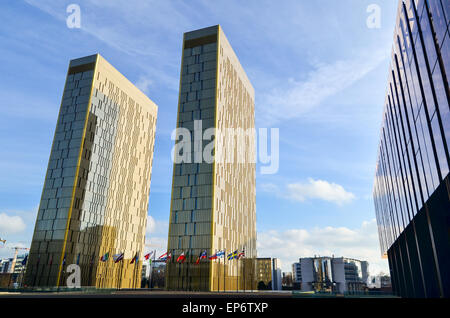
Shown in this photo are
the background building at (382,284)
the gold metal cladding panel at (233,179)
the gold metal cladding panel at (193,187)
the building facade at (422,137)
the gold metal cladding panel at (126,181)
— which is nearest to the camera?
the building facade at (422,137)

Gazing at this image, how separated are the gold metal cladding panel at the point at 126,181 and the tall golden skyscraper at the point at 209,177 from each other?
3058 cm

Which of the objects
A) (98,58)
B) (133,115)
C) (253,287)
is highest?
(98,58)

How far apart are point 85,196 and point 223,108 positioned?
145 ft

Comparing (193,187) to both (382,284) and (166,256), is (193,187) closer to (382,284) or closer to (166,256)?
(166,256)

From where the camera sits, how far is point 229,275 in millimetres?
73938

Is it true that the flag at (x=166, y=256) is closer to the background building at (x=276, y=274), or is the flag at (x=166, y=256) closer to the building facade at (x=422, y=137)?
Answer: the building facade at (x=422, y=137)

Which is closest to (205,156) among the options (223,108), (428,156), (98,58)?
(223,108)

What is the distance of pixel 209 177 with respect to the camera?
74.1 m

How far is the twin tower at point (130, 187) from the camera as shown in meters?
73.2

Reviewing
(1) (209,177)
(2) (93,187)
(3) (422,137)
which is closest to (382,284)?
(1) (209,177)

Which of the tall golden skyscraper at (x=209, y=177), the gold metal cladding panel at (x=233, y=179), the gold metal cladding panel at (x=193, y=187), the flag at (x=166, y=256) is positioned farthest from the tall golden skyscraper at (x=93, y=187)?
the gold metal cladding panel at (x=233, y=179)

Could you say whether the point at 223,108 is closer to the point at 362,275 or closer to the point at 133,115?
the point at 133,115

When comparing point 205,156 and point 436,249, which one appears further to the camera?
point 205,156
